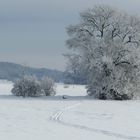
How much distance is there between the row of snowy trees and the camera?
180 feet

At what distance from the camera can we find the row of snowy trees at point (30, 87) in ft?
180

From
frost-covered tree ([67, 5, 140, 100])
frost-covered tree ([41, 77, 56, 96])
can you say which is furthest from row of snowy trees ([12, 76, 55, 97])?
frost-covered tree ([67, 5, 140, 100])

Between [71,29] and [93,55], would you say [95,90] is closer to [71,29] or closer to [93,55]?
[93,55]

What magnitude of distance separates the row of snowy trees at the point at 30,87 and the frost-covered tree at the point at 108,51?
5.86 m

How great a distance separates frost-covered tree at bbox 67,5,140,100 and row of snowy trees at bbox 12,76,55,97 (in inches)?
231
